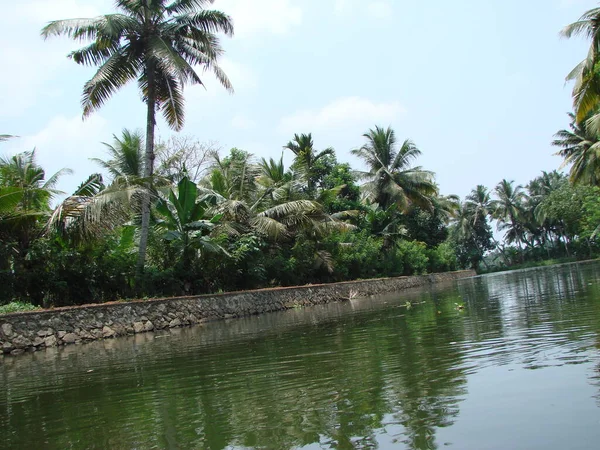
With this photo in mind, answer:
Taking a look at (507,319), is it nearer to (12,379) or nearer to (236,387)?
(236,387)

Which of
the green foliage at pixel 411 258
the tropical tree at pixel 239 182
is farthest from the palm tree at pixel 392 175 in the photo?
the tropical tree at pixel 239 182

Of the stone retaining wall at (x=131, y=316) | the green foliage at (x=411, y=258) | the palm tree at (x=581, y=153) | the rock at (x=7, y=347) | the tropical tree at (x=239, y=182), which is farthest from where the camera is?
the green foliage at (x=411, y=258)

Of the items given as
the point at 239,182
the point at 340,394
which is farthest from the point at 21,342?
the point at 239,182

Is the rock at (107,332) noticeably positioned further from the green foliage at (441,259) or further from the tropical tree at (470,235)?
the tropical tree at (470,235)

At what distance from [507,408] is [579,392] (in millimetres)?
679

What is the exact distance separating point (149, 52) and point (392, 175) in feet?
76.5

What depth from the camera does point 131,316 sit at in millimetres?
16375

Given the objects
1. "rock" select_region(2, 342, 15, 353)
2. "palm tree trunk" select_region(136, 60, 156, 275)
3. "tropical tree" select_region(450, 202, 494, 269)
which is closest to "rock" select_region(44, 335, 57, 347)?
"rock" select_region(2, 342, 15, 353)

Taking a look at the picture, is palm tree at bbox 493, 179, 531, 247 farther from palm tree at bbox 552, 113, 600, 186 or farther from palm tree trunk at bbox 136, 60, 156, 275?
palm tree trunk at bbox 136, 60, 156, 275

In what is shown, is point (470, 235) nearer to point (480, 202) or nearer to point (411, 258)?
point (480, 202)

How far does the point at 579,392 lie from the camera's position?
4.67 m

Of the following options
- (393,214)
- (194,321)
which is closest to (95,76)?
(194,321)

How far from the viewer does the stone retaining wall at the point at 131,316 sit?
13500mm

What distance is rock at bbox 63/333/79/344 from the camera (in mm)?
14453
